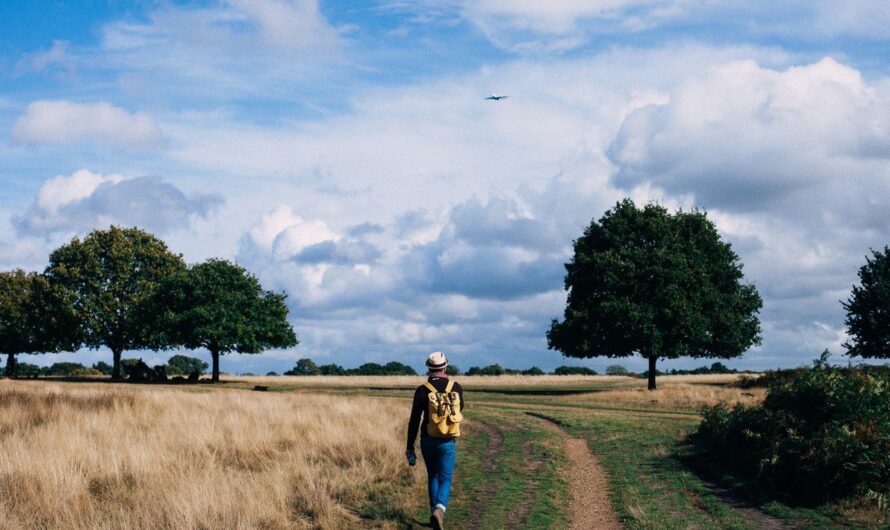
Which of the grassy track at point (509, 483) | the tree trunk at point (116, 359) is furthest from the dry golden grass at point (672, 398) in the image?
the tree trunk at point (116, 359)

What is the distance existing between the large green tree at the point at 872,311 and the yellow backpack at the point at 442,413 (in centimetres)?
5454

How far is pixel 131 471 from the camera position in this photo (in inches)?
595

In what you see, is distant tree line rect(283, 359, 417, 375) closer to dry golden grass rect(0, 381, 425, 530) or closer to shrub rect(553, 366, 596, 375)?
shrub rect(553, 366, 596, 375)

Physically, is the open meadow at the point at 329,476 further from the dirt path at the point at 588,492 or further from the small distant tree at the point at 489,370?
the small distant tree at the point at 489,370

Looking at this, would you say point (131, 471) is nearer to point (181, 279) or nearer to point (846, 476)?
point (846, 476)

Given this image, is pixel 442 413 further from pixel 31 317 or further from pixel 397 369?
pixel 397 369

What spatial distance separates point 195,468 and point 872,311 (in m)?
55.7

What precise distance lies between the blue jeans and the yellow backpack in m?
0.18

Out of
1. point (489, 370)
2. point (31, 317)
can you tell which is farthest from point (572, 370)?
point (31, 317)

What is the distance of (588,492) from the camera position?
1434 cm

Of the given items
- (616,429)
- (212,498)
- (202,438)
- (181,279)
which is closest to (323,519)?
(212,498)

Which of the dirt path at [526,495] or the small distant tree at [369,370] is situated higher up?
the dirt path at [526,495]

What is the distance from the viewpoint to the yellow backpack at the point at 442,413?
432 inches

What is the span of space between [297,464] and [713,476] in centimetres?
925
